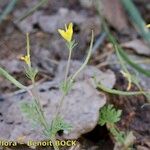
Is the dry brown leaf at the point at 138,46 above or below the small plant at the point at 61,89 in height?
below

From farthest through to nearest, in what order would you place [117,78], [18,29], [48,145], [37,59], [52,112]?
[18,29] → [37,59] → [117,78] → [52,112] → [48,145]

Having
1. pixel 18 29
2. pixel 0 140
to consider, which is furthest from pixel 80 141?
pixel 18 29

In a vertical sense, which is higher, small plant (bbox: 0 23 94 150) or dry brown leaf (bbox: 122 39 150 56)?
small plant (bbox: 0 23 94 150)

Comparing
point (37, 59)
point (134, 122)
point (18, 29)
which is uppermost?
point (18, 29)

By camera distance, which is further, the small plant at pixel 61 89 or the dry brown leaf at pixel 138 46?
the dry brown leaf at pixel 138 46

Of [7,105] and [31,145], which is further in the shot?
[7,105]

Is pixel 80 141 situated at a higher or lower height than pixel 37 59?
lower

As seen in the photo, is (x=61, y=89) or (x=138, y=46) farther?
(x=138, y=46)

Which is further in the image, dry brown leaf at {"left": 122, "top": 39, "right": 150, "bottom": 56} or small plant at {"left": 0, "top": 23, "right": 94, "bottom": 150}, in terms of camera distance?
dry brown leaf at {"left": 122, "top": 39, "right": 150, "bottom": 56}

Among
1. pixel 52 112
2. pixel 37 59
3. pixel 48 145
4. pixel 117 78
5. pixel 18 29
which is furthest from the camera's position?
A: pixel 18 29

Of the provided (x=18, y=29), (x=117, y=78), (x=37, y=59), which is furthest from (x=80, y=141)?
(x=18, y=29)

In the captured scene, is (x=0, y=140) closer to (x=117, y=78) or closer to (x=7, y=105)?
(x=7, y=105)
